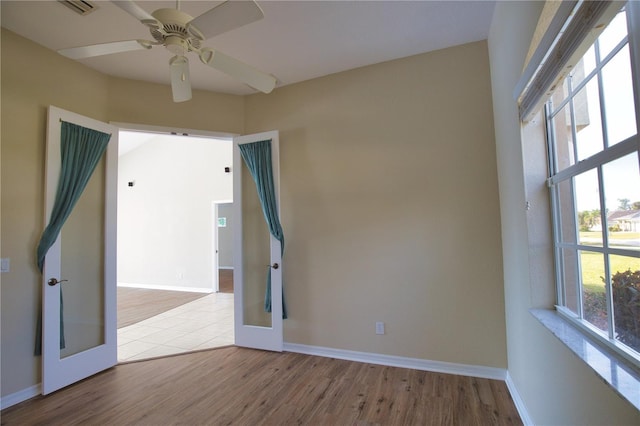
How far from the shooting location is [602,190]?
4.14 ft

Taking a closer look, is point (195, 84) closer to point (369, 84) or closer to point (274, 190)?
point (274, 190)

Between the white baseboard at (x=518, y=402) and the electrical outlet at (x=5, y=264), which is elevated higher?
the electrical outlet at (x=5, y=264)

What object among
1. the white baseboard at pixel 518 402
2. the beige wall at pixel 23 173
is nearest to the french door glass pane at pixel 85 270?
the beige wall at pixel 23 173

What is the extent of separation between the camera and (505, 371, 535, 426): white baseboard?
6.43ft

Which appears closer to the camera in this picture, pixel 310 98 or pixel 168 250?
pixel 310 98

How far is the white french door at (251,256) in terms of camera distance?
11.1 feet

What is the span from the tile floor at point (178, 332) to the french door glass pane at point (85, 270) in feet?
1.99

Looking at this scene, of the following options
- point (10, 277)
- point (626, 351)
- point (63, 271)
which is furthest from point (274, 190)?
point (626, 351)

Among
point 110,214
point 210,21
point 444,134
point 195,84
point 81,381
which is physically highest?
point 195,84

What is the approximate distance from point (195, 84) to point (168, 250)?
5.47 metres

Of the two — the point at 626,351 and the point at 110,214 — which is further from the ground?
the point at 110,214

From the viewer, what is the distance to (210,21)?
1.49 metres

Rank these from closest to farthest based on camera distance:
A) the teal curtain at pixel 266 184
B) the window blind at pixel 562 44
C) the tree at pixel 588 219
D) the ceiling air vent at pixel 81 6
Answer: the window blind at pixel 562 44, the tree at pixel 588 219, the ceiling air vent at pixel 81 6, the teal curtain at pixel 266 184

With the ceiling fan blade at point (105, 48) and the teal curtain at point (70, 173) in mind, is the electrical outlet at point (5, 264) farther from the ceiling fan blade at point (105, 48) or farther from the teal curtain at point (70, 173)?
the ceiling fan blade at point (105, 48)
